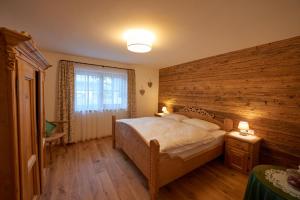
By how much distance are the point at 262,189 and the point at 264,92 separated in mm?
1814

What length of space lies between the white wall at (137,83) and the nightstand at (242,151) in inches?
115

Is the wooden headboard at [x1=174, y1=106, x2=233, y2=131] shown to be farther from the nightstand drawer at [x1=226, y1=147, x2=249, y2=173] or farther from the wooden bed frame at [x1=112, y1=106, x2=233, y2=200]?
the nightstand drawer at [x1=226, y1=147, x2=249, y2=173]

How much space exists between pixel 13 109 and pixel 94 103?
3.06 m

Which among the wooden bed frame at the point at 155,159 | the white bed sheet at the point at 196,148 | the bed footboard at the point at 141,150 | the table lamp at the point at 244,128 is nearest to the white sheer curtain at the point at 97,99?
the bed footboard at the point at 141,150

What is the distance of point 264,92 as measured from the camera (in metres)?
2.41

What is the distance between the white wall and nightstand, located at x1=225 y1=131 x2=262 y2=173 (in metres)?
2.93

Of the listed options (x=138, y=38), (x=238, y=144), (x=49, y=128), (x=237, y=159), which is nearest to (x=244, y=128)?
(x=238, y=144)

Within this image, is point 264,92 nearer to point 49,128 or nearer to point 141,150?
point 141,150

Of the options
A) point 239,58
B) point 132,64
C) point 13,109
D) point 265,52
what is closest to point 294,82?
point 265,52

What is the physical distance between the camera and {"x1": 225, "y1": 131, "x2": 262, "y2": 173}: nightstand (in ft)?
7.55

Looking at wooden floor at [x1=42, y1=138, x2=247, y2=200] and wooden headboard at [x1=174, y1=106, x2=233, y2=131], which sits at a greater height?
wooden headboard at [x1=174, y1=106, x2=233, y2=131]

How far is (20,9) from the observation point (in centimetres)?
158

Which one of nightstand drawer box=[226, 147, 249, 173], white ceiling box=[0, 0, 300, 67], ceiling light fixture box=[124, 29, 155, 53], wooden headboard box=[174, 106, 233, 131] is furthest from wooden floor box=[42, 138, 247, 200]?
white ceiling box=[0, 0, 300, 67]

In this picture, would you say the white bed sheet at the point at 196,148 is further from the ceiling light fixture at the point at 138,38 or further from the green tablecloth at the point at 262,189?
the ceiling light fixture at the point at 138,38
